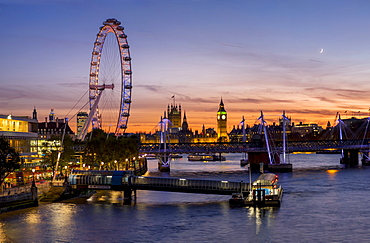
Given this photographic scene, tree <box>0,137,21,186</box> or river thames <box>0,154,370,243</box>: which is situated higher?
tree <box>0,137,21,186</box>

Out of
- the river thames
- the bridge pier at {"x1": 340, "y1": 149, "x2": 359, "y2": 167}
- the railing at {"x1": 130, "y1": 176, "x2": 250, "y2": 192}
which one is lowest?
the river thames

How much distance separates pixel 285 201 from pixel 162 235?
20.4 meters

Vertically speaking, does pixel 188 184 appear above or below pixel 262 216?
above

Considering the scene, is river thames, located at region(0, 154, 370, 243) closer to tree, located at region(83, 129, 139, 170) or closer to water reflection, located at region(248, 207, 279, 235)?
water reflection, located at region(248, 207, 279, 235)

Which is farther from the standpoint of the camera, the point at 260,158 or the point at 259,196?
the point at 260,158

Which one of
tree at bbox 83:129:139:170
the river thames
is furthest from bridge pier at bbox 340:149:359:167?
the river thames

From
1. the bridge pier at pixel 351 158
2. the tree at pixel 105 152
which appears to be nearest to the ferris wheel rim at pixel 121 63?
the tree at pixel 105 152

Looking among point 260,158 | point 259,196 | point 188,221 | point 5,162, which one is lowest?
point 188,221

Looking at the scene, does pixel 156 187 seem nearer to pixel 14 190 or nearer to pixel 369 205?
pixel 14 190

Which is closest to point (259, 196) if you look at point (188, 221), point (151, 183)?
point (188, 221)

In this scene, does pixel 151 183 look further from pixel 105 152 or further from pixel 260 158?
pixel 260 158

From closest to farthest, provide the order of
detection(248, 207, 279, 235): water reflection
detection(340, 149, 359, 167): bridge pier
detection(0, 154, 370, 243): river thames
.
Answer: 1. detection(0, 154, 370, 243): river thames
2. detection(248, 207, 279, 235): water reflection
3. detection(340, 149, 359, 167): bridge pier

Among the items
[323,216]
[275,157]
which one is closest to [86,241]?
[323,216]

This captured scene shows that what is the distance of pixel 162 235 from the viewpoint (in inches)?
1515
